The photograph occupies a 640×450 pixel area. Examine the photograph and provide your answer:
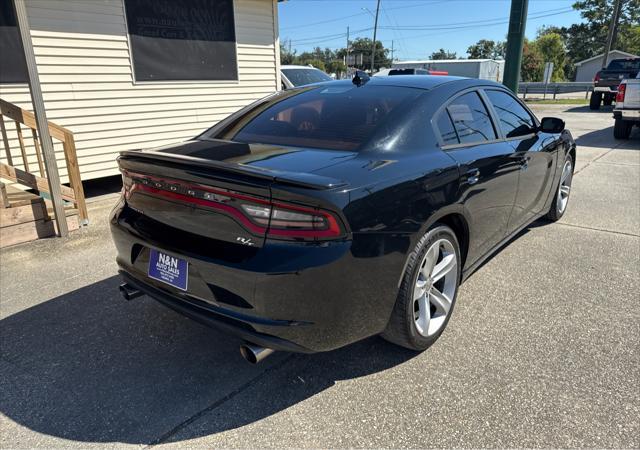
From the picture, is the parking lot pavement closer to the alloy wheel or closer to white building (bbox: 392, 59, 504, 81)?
the alloy wheel

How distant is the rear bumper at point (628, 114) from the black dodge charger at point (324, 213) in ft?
31.7

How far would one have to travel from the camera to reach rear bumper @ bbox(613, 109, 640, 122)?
35.7 feet

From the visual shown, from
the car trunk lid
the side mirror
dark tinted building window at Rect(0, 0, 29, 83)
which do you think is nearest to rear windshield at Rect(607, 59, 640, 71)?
the side mirror

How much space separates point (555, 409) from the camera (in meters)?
2.31

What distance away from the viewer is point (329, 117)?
2.92 m

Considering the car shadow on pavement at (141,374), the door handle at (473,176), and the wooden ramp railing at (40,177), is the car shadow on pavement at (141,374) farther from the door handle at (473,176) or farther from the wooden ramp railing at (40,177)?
the wooden ramp railing at (40,177)

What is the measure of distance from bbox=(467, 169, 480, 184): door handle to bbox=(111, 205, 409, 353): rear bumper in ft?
2.73

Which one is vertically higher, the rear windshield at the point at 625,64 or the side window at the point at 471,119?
the rear windshield at the point at 625,64

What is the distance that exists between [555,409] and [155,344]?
2.27 metres

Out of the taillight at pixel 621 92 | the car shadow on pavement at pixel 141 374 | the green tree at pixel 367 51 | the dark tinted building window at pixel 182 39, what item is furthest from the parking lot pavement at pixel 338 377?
the green tree at pixel 367 51

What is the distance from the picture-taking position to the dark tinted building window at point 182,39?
23.0 feet

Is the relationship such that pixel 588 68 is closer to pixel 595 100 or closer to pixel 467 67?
pixel 467 67

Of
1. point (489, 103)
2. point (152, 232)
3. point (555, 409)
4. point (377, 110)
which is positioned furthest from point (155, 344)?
point (489, 103)

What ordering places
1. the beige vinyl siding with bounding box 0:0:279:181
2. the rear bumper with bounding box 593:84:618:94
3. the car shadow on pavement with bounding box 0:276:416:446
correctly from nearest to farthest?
the car shadow on pavement with bounding box 0:276:416:446
the beige vinyl siding with bounding box 0:0:279:181
the rear bumper with bounding box 593:84:618:94
